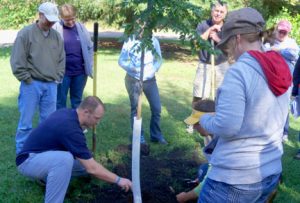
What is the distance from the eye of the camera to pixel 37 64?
5352 mm

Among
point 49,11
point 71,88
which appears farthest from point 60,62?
point 71,88

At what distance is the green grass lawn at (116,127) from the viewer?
4897 mm

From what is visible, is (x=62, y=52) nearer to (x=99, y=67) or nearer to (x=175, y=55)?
(x=99, y=67)

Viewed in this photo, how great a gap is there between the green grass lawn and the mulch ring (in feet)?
0.54

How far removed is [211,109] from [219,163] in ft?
2.71

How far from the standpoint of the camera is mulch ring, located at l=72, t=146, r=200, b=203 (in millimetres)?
4646

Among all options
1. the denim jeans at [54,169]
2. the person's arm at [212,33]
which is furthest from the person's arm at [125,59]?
the denim jeans at [54,169]

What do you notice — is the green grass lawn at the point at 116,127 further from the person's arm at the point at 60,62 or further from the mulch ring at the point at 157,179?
the person's arm at the point at 60,62

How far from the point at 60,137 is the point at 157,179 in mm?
1531

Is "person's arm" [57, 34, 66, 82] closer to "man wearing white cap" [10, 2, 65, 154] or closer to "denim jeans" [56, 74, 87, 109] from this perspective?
"man wearing white cap" [10, 2, 65, 154]

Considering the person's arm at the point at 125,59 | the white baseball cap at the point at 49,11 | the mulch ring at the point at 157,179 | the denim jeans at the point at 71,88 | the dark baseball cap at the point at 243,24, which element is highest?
the dark baseball cap at the point at 243,24

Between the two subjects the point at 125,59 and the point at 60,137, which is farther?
the point at 125,59

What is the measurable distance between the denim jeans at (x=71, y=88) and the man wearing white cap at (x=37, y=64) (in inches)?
35.9

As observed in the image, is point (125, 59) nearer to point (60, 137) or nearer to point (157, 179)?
point (157, 179)
